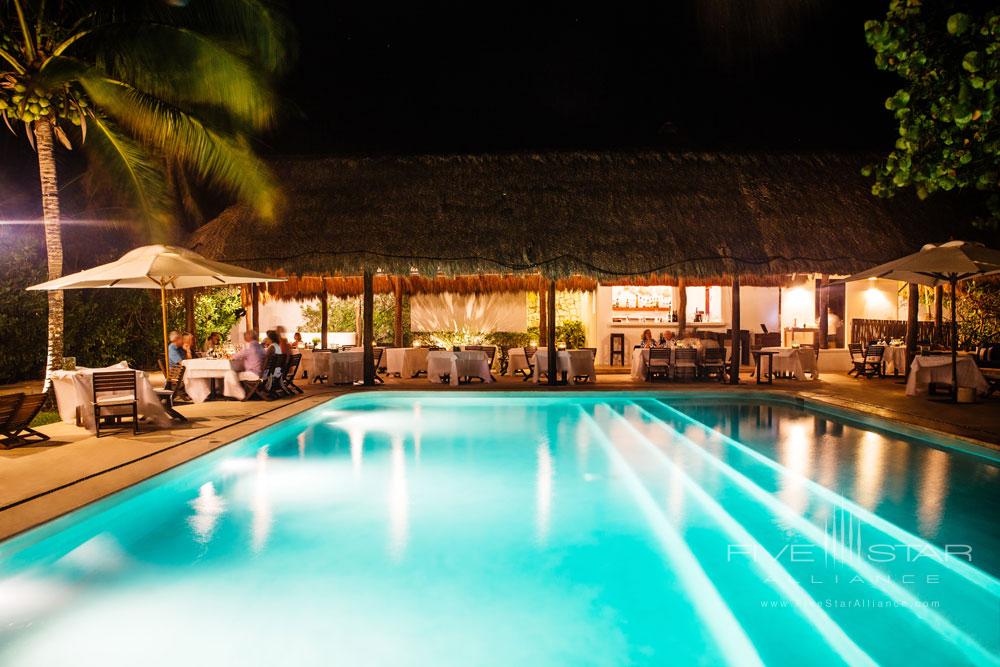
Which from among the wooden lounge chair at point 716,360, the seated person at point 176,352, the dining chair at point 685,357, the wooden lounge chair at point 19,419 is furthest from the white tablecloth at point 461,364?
the wooden lounge chair at point 19,419

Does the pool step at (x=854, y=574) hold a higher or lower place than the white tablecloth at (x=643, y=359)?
lower

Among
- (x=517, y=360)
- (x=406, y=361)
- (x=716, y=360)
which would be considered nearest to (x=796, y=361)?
(x=716, y=360)

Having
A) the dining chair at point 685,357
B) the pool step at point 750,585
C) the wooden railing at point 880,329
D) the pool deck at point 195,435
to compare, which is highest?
the wooden railing at point 880,329

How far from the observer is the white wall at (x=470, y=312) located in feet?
56.5

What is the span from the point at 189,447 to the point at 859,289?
57.5 feet

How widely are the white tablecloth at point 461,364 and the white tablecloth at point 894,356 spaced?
8.33 m

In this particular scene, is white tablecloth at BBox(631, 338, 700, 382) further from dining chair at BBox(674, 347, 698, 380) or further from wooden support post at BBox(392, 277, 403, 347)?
wooden support post at BBox(392, 277, 403, 347)

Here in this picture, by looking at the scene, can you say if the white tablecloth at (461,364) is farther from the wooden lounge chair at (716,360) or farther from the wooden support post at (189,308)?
the wooden support post at (189,308)

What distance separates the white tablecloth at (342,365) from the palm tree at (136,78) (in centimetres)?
340

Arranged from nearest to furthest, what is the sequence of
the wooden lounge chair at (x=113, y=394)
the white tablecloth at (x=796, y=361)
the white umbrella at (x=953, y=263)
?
1. the wooden lounge chair at (x=113, y=394)
2. the white umbrella at (x=953, y=263)
3. the white tablecloth at (x=796, y=361)

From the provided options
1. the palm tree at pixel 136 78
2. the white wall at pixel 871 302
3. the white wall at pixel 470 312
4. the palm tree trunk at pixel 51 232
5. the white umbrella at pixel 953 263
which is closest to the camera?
the palm tree at pixel 136 78

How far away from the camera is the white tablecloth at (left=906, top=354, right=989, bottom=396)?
10430mm

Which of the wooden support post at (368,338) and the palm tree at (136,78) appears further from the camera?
the wooden support post at (368,338)

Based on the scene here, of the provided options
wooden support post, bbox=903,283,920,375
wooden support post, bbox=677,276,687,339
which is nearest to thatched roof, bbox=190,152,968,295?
wooden support post, bbox=903,283,920,375
